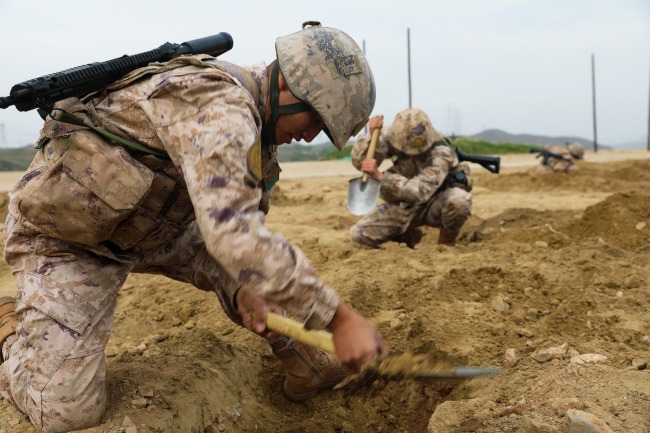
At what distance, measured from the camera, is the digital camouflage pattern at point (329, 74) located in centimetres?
228

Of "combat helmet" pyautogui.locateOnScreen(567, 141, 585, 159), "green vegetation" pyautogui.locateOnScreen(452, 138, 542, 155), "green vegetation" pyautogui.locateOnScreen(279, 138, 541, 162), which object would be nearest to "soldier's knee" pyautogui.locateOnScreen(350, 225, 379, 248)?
"combat helmet" pyautogui.locateOnScreen(567, 141, 585, 159)

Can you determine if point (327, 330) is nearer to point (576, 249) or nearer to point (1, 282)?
point (576, 249)

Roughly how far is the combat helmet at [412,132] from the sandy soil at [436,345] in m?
0.96

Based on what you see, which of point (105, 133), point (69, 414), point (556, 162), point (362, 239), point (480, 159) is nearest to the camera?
point (105, 133)

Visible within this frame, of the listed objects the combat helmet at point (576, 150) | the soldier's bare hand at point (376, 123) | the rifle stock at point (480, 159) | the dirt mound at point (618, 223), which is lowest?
the combat helmet at point (576, 150)

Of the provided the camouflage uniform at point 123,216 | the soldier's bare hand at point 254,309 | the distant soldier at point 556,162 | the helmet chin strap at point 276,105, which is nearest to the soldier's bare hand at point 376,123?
the camouflage uniform at point 123,216

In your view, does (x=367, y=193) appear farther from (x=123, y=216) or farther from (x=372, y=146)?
(x=123, y=216)

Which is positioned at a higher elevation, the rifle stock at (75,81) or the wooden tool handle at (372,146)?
the rifle stock at (75,81)

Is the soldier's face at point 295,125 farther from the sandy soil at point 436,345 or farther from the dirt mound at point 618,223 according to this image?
the dirt mound at point 618,223

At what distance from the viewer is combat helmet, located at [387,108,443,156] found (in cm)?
558

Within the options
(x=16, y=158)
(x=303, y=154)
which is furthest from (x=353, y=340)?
(x=303, y=154)

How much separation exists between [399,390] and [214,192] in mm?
1675

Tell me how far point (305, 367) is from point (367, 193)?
2846mm

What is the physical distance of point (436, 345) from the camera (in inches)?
130
